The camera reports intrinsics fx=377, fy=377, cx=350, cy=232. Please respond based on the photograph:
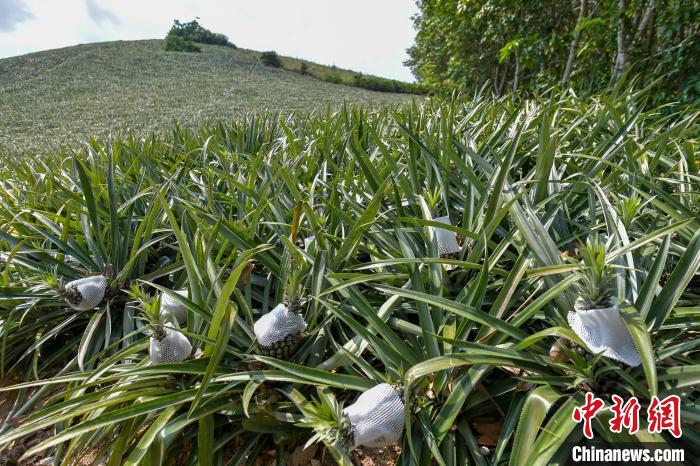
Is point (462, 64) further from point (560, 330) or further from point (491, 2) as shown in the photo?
point (560, 330)

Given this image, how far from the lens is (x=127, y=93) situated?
51.1ft

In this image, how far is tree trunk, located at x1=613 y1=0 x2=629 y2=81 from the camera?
335cm

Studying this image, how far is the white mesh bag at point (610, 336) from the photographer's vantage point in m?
0.74

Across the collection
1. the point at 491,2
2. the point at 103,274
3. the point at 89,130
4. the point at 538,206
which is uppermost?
the point at 491,2

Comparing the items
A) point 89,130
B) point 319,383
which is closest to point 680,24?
point 319,383

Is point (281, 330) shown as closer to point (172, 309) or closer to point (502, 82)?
point (172, 309)

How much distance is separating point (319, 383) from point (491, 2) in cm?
562

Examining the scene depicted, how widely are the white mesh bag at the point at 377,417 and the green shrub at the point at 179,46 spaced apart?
30914mm

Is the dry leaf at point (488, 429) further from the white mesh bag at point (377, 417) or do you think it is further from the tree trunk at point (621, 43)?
the tree trunk at point (621, 43)

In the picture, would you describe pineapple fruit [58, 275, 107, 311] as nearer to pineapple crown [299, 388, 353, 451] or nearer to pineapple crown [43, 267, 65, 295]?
pineapple crown [43, 267, 65, 295]

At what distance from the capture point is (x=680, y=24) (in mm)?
3100

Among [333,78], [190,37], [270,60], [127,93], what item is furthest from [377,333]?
[190,37]

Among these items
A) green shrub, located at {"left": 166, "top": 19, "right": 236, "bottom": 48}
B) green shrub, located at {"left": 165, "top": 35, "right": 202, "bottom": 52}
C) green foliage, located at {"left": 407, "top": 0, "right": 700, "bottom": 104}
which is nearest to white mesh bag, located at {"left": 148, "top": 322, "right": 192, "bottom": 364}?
green foliage, located at {"left": 407, "top": 0, "right": 700, "bottom": 104}

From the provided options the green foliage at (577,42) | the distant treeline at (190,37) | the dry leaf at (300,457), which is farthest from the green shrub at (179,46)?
the dry leaf at (300,457)
